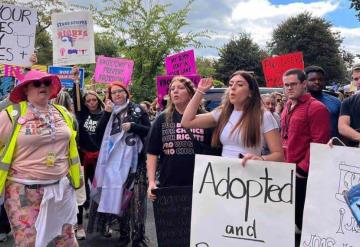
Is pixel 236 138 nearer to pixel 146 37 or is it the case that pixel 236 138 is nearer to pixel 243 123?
pixel 243 123

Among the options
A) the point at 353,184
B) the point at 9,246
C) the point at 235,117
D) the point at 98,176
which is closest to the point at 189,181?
the point at 235,117

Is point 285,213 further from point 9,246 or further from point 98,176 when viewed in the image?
point 9,246

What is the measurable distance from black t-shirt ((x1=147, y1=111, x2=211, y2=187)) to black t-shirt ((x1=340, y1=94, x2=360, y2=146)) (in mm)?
1217

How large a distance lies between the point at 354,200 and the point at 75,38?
4.54 m

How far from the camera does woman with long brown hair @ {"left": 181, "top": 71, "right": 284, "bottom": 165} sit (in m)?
3.17

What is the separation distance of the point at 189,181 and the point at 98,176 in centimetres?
162

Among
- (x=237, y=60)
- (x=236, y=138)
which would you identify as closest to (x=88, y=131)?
(x=236, y=138)

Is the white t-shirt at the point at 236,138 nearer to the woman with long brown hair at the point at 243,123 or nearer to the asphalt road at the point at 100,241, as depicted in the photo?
the woman with long brown hair at the point at 243,123

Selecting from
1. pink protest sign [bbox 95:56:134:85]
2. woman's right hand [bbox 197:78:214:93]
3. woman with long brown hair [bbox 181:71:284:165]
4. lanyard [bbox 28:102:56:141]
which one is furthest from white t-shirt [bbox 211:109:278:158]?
pink protest sign [bbox 95:56:134:85]

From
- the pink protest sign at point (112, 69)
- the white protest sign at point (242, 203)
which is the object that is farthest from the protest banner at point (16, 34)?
the pink protest sign at point (112, 69)

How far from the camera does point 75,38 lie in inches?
245

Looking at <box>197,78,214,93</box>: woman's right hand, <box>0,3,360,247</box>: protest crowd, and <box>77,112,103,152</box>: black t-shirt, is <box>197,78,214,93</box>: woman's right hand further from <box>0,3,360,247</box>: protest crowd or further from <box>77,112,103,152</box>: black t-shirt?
<box>77,112,103,152</box>: black t-shirt

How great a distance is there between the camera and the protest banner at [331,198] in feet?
9.59

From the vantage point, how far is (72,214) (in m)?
3.71
